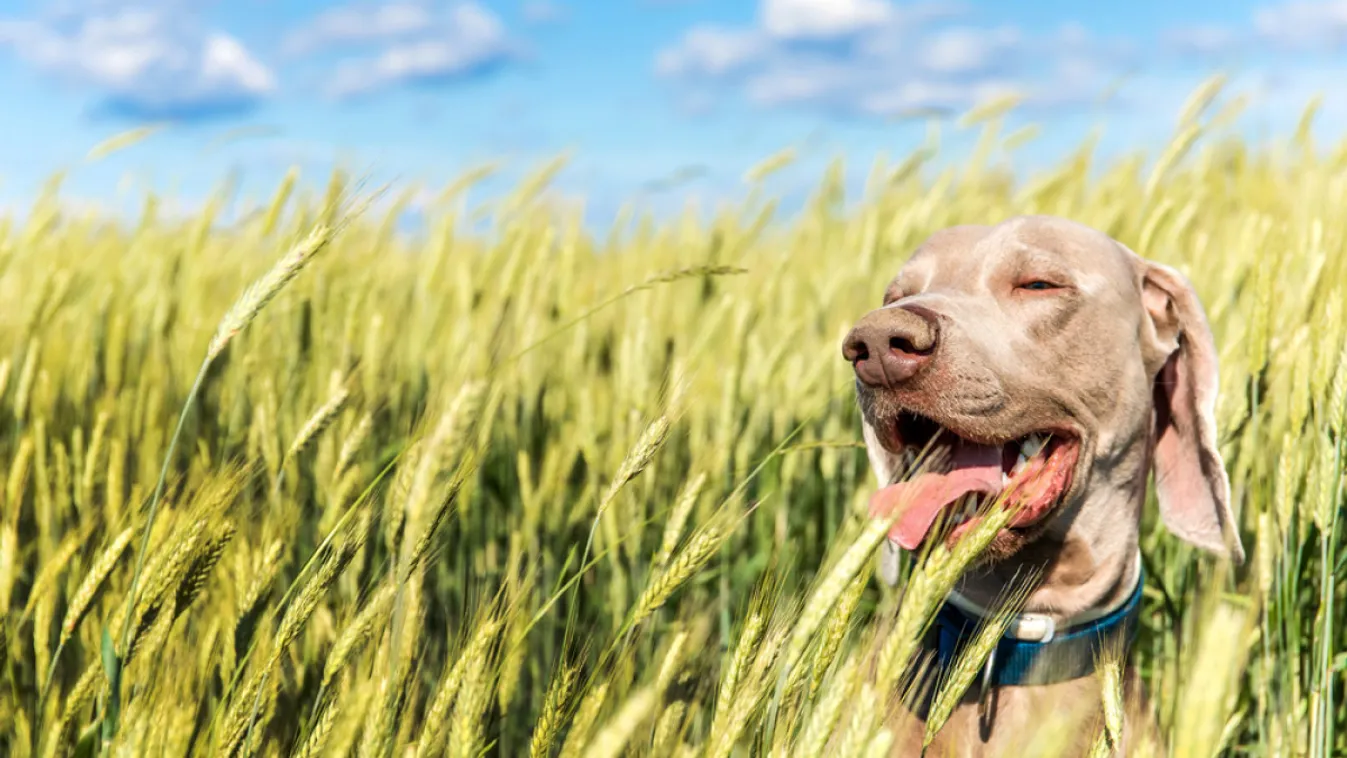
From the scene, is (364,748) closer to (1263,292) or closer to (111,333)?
(1263,292)

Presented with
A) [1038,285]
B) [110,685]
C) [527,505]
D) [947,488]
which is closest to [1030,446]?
[947,488]

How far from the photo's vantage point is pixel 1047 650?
1890mm

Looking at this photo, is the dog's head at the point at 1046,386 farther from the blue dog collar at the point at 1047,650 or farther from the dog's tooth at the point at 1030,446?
the blue dog collar at the point at 1047,650

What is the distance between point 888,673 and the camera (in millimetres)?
1108

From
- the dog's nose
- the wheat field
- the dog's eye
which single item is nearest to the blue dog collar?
the wheat field

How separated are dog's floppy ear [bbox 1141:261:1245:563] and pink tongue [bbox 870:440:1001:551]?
40cm

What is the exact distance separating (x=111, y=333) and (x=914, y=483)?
8.12ft

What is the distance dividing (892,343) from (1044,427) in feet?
1.15

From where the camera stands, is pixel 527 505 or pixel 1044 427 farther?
pixel 527 505

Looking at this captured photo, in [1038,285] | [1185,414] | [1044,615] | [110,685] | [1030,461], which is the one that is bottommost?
[1044,615]

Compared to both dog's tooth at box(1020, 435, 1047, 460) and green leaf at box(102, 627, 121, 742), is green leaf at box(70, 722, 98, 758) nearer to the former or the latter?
green leaf at box(102, 627, 121, 742)

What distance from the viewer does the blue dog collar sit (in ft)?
6.20

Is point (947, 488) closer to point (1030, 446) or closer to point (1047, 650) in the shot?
point (1030, 446)

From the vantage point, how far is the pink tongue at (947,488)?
5.85 ft
